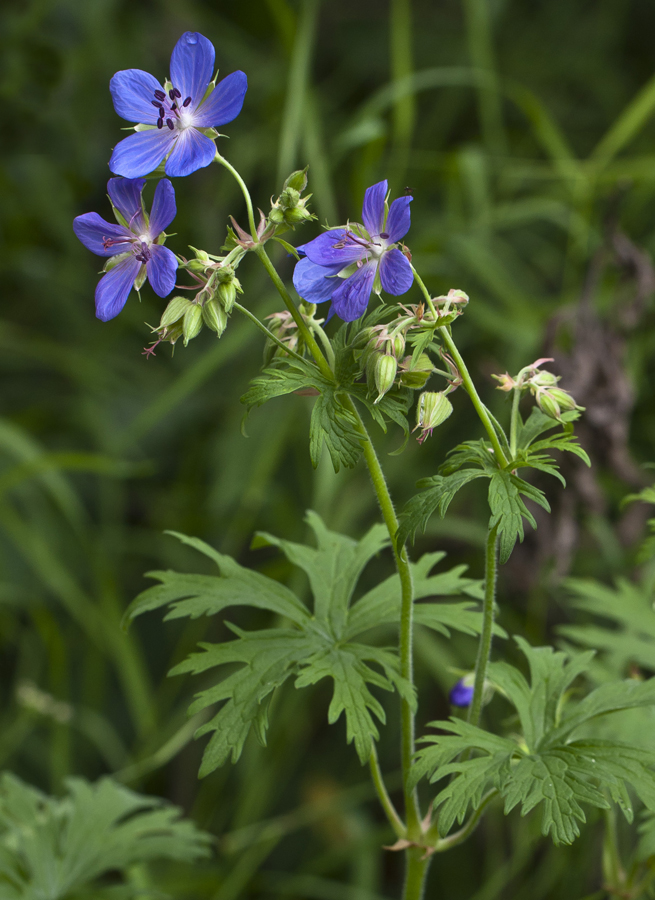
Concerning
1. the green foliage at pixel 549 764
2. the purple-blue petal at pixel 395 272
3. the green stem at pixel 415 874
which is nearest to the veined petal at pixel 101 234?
the purple-blue petal at pixel 395 272

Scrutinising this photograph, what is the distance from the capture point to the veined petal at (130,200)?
2.21 feet

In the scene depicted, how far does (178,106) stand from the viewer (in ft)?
2.18

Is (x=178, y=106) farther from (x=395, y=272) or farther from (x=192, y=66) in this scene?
(x=395, y=272)

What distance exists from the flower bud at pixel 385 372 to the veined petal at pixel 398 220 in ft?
0.30

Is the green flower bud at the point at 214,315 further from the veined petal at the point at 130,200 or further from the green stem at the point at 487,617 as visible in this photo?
the green stem at the point at 487,617

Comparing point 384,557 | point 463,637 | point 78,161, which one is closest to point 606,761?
point 463,637

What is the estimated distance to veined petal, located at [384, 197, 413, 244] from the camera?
62 cm

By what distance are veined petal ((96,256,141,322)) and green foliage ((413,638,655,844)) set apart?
0.43 metres

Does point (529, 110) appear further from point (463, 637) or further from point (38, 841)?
point (38, 841)

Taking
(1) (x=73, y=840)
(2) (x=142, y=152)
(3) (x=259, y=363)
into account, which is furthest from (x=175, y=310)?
(3) (x=259, y=363)

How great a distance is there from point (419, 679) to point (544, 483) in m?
0.51

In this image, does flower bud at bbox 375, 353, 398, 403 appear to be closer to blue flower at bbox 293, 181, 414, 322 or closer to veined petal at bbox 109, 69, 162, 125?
blue flower at bbox 293, 181, 414, 322

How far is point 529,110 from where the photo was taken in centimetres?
164

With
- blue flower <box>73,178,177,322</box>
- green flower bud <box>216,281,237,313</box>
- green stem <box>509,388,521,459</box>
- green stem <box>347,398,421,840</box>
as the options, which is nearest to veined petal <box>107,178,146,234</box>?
blue flower <box>73,178,177,322</box>
